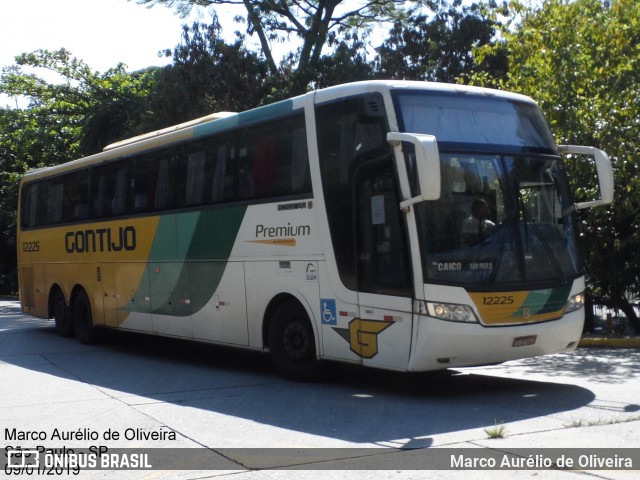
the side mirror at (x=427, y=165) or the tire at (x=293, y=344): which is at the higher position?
the side mirror at (x=427, y=165)

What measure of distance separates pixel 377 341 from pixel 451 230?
149cm

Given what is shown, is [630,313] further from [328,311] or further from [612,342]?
[328,311]

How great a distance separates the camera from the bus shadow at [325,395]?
852 centimetres

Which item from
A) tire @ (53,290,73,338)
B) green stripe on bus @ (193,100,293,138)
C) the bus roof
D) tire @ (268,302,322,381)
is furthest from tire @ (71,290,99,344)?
tire @ (268,302,322,381)

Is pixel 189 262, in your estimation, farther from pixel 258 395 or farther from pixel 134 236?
pixel 258 395

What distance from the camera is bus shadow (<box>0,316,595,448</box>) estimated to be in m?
8.52

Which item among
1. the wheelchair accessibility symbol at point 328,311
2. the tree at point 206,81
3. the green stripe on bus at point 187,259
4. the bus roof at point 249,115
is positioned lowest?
the wheelchair accessibility symbol at point 328,311

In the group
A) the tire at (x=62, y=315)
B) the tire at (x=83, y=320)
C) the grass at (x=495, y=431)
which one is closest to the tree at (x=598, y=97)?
the grass at (x=495, y=431)

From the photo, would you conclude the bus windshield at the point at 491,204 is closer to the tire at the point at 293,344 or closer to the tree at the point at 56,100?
the tire at the point at 293,344

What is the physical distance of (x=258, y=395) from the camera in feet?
34.6

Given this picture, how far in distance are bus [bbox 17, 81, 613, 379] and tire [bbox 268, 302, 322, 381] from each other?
0.02 metres

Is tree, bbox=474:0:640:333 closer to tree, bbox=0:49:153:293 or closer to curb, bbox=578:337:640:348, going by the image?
curb, bbox=578:337:640:348

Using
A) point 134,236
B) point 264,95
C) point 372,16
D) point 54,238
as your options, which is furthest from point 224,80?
point 134,236

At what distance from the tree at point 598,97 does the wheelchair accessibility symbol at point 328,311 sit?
7111 millimetres
